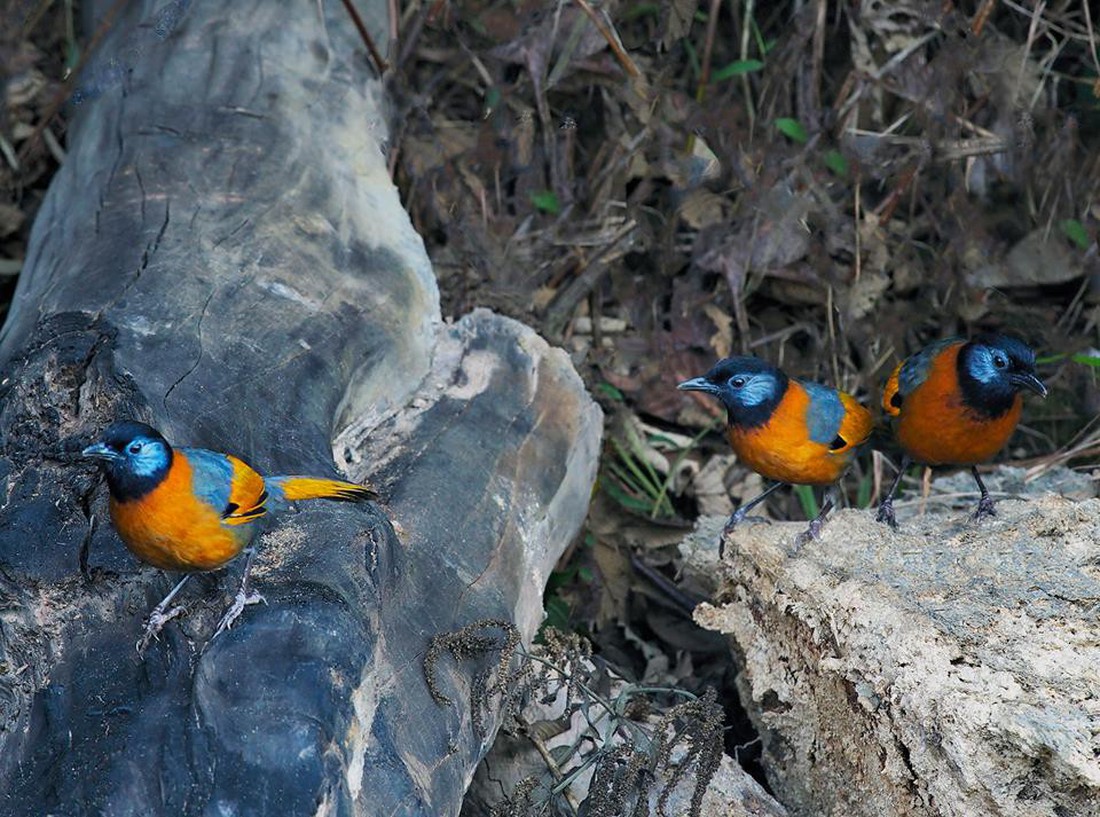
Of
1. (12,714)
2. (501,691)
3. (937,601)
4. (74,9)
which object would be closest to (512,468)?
(501,691)

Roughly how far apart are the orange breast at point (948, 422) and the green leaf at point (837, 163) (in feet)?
6.02

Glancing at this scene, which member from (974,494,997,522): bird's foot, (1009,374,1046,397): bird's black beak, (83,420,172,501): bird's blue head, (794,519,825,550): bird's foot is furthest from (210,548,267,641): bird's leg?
(1009,374,1046,397): bird's black beak

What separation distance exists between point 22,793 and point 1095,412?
458 cm

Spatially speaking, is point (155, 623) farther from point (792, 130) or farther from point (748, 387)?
point (792, 130)

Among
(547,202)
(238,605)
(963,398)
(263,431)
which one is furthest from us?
(547,202)

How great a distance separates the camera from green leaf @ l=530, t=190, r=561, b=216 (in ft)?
19.1

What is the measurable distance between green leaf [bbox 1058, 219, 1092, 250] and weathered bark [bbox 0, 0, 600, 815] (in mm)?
2798

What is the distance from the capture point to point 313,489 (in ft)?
10.7

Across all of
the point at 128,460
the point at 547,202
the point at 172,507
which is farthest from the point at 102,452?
the point at 547,202

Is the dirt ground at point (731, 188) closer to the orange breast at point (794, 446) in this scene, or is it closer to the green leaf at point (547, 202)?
Result: the green leaf at point (547, 202)

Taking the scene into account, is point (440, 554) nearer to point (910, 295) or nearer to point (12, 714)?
point (12, 714)

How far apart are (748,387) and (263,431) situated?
1.63m

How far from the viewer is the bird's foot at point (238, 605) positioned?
9.07 feet

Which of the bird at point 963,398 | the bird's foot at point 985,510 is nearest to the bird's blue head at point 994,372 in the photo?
the bird at point 963,398
